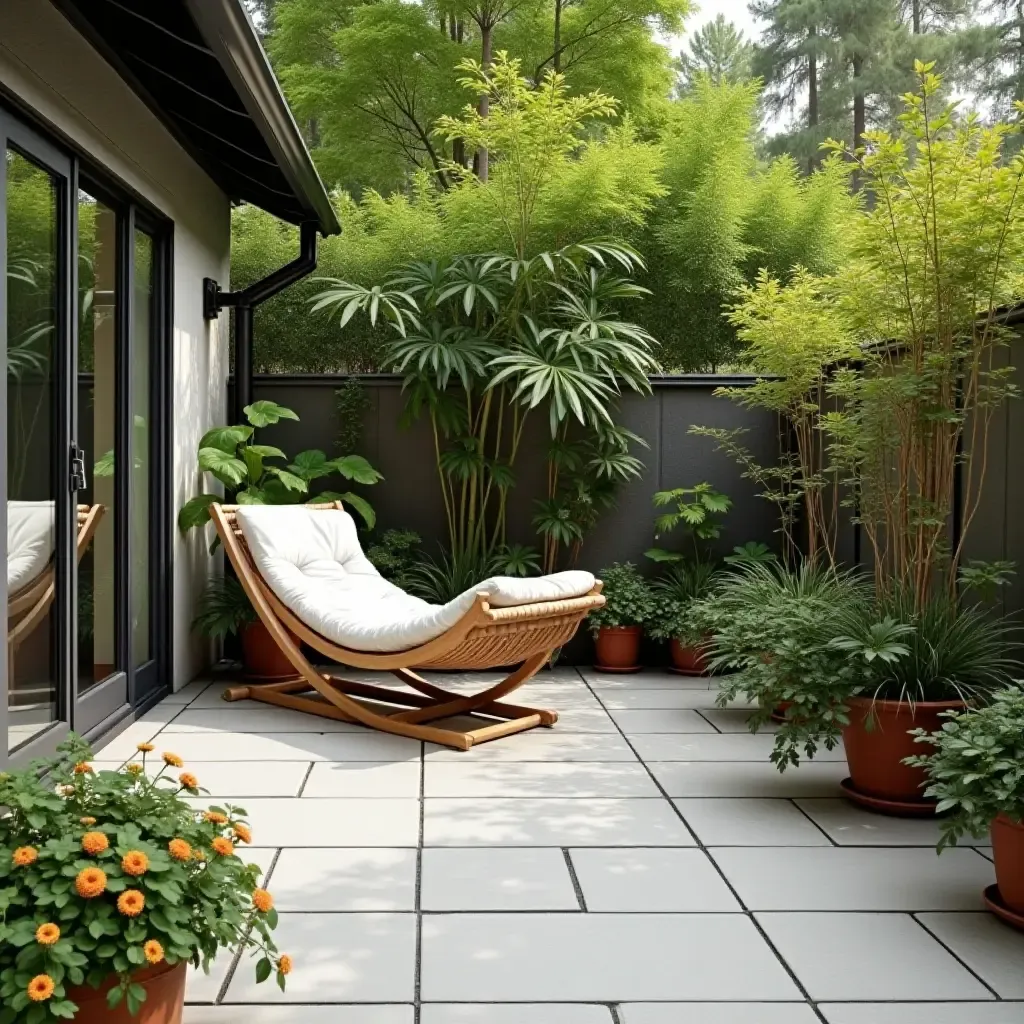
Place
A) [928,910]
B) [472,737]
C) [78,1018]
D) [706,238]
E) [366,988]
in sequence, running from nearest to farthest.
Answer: [78,1018]
[366,988]
[928,910]
[472,737]
[706,238]

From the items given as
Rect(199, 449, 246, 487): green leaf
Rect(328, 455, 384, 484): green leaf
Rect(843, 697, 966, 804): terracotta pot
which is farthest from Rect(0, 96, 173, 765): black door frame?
Rect(843, 697, 966, 804): terracotta pot

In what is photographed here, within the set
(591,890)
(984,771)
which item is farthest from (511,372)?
(984,771)

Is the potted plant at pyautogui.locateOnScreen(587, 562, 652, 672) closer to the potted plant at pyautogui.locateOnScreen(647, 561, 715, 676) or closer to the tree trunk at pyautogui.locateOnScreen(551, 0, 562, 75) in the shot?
the potted plant at pyautogui.locateOnScreen(647, 561, 715, 676)

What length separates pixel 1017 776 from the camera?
2.42 meters

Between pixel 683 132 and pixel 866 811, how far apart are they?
4.99 meters

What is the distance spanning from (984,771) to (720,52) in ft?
55.1

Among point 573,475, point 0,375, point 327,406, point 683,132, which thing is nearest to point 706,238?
point 683,132

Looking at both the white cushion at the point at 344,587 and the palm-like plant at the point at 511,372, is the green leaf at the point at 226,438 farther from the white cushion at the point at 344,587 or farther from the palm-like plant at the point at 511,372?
the palm-like plant at the point at 511,372

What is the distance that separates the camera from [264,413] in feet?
19.0

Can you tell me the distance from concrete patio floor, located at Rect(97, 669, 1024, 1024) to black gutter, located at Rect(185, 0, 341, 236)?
2343 mm

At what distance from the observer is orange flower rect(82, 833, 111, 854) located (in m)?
1.72

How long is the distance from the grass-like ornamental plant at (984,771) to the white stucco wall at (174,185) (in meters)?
3.01

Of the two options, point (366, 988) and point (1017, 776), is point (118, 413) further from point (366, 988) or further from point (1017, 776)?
point (1017, 776)

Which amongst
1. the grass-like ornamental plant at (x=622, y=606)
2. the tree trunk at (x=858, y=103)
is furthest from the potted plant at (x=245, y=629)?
the tree trunk at (x=858, y=103)
